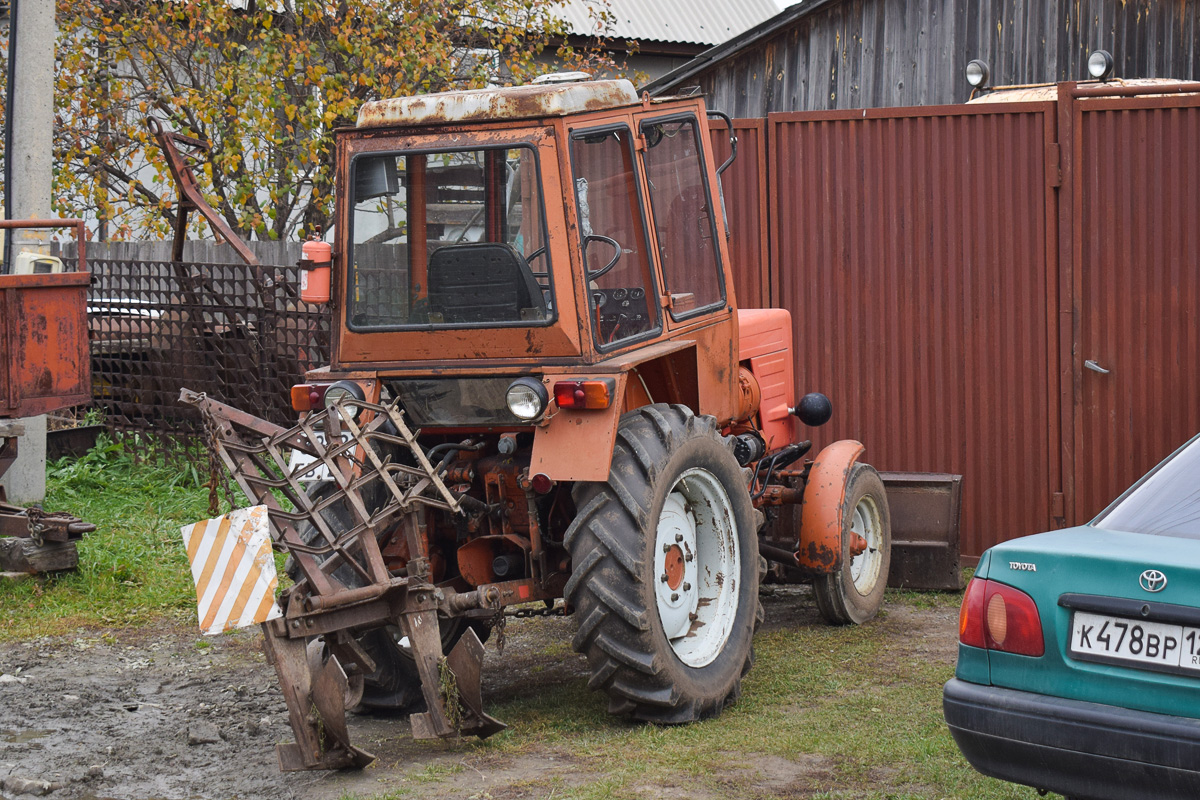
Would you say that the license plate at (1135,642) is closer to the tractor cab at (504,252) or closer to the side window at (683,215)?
the tractor cab at (504,252)

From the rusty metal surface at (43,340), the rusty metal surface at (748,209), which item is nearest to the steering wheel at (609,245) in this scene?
the rusty metal surface at (748,209)

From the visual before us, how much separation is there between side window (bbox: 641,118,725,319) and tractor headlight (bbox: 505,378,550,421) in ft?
3.21

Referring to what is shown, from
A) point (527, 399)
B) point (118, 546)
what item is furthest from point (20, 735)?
point (118, 546)

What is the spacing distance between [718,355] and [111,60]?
9.66 m

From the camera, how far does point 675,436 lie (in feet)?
17.6

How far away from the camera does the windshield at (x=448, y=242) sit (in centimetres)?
534

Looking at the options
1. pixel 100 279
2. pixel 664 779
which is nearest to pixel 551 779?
pixel 664 779

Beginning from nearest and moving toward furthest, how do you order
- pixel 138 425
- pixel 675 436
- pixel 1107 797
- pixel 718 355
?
1. pixel 1107 797
2. pixel 675 436
3. pixel 718 355
4. pixel 138 425

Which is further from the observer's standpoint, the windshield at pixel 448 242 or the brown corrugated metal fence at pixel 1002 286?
the brown corrugated metal fence at pixel 1002 286

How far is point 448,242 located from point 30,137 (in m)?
5.25

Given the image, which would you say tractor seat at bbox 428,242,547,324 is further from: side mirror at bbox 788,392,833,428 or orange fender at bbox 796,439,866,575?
side mirror at bbox 788,392,833,428

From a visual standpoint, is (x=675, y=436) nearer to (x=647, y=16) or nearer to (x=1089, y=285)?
(x=1089, y=285)

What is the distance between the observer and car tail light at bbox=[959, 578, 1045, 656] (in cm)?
367

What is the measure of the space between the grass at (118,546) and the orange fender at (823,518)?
3528 millimetres
